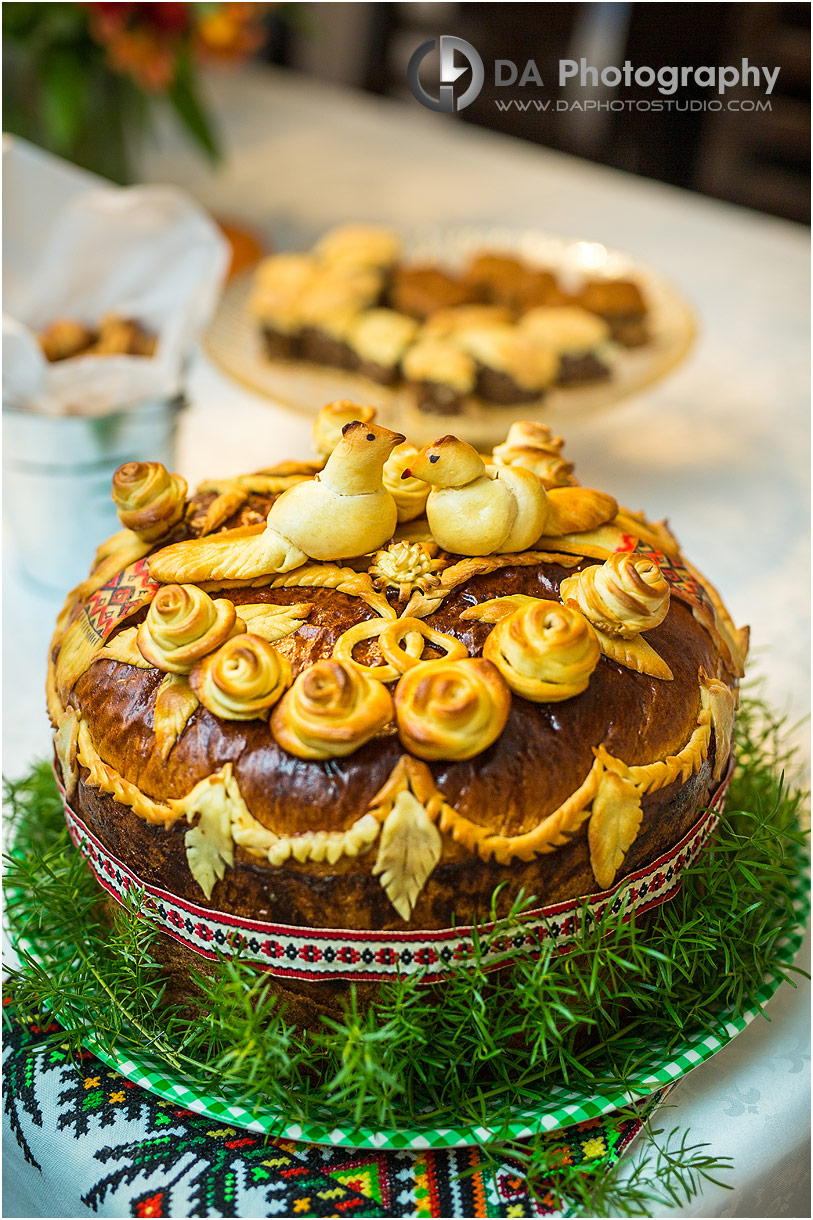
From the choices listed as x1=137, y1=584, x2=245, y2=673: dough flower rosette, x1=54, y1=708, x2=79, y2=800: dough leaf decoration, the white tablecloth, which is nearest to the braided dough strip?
x1=137, y1=584, x2=245, y2=673: dough flower rosette

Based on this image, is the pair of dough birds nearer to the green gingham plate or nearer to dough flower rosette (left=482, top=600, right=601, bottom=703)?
dough flower rosette (left=482, top=600, right=601, bottom=703)

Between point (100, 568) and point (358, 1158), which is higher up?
point (100, 568)

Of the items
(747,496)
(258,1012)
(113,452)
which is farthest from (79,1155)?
(747,496)

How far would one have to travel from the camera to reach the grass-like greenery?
58 centimetres

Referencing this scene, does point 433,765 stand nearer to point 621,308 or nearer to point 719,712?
point 719,712

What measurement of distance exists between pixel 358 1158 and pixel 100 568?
1.26 ft

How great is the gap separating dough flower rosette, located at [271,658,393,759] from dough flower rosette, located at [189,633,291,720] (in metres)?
0.01

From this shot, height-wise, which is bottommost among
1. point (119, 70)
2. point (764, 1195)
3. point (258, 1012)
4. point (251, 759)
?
point (764, 1195)

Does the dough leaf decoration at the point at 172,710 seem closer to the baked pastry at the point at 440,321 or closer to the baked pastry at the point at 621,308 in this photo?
the baked pastry at the point at 440,321

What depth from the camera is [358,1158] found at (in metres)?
0.59

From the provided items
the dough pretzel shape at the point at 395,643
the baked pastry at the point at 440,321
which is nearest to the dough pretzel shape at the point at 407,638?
the dough pretzel shape at the point at 395,643

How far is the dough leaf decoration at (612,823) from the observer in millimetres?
573

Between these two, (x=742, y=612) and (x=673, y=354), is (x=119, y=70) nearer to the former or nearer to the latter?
(x=673, y=354)

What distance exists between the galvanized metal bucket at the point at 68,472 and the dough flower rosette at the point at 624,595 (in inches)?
21.8
